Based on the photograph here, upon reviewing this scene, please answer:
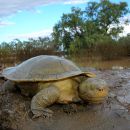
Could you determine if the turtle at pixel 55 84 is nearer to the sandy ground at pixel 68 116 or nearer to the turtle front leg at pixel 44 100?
the turtle front leg at pixel 44 100

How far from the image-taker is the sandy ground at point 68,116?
13.0 ft

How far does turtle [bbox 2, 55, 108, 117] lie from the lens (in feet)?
13.8

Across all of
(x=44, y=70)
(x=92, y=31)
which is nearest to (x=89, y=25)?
(x=92, y=31)

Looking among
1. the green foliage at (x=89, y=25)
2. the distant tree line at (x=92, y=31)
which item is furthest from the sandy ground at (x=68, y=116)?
the green foliage at (x=89, y=25)

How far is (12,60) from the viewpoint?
1630 cm

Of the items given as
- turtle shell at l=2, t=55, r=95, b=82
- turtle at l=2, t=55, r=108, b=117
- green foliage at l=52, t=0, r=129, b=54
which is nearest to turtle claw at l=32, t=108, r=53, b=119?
turtle at l=2, t=55, r=108, b=117

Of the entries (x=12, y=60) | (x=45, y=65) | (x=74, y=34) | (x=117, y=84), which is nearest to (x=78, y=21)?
(x=74, y=34)

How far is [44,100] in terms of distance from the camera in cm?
422

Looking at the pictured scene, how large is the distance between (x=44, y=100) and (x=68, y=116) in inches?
14.4

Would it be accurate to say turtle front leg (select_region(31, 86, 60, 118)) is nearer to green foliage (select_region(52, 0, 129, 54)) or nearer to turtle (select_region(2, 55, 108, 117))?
turtle (select_region(2, 55, 108, 117))

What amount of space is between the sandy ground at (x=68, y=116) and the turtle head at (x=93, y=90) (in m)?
0.19

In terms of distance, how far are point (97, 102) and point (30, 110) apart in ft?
2.96

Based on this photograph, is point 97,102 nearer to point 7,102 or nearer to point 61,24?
point 7,102

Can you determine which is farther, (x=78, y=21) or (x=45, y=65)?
(x=78, y=21)
